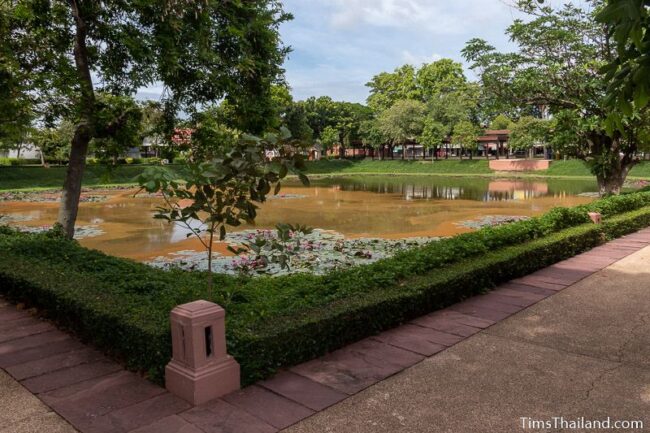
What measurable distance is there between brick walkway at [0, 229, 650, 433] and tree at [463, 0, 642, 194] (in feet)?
32.4

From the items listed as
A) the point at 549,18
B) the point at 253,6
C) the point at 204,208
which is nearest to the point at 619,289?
the point at 204,208

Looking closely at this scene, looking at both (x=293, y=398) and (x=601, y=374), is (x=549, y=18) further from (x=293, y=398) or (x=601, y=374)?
(x=293, y=398)

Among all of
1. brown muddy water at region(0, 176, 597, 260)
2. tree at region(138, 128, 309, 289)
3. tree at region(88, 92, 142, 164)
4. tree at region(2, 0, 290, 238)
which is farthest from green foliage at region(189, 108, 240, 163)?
tree at region(138, 128, 309, 289)

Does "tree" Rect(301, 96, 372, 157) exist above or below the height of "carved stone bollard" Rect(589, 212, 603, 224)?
above

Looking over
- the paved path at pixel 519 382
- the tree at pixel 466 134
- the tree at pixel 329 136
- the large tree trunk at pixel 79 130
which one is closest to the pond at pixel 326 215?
the large tree trunk at pixel 79 130

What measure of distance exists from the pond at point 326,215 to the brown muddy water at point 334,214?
0.02m

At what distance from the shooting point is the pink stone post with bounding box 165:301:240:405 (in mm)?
3273

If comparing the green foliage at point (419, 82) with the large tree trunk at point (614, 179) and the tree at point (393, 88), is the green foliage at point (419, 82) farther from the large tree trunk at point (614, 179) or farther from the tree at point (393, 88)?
the large tree trunk at point (614, 179)

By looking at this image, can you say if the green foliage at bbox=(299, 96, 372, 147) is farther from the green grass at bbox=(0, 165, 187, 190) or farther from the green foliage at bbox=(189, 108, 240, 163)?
the green foliage at bbox=(189, 108, 240, 163)

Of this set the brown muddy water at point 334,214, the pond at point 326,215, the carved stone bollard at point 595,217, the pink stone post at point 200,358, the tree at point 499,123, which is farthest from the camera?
the tree at point 499,123

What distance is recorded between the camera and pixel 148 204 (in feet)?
67.5

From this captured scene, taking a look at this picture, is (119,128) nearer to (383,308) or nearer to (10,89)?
(10,89)

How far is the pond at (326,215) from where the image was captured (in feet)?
38.7

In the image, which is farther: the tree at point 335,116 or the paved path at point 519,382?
the tree at point 335,116
